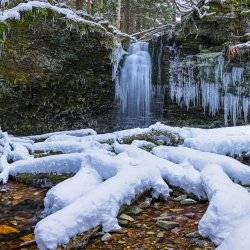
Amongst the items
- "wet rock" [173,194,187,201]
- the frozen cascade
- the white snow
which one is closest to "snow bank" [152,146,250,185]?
"wet rock" [173,194,187,201]

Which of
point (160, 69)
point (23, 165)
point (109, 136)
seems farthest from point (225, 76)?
point (23, 165)

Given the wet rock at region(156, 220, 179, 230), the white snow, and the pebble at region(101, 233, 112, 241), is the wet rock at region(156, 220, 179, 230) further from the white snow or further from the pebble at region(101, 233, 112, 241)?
the white snow

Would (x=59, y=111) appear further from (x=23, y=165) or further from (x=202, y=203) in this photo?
(x=202, y=203)

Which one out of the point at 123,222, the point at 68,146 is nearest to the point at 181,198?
the point at 123,222

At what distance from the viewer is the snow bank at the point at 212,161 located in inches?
198

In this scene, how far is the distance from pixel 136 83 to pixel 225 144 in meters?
5.13

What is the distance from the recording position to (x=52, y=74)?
34.9 feet

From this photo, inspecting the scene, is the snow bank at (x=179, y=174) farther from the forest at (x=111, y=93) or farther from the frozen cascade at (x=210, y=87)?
the frozen cascade at (x=210, y=87)

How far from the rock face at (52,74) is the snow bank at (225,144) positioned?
511cm

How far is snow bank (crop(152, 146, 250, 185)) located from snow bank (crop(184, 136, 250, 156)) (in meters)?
0.76

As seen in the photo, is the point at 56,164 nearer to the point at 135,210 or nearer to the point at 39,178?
the point at 39,178

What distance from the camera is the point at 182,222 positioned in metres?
4.06

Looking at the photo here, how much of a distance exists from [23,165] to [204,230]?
11.9 feet

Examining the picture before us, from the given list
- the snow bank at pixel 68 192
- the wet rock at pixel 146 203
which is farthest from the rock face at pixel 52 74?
the wet rock at pixel 146 203
